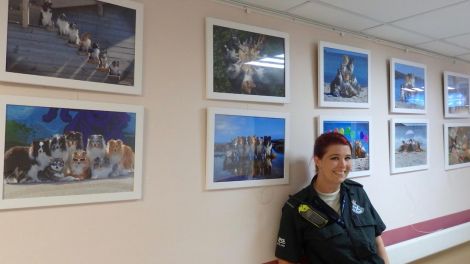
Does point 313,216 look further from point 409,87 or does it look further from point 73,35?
point 409,87

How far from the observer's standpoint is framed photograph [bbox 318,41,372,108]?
2.10 m

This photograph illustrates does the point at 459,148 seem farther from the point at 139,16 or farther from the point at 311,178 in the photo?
the point at 139,16

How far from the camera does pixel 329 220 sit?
1.78 meters

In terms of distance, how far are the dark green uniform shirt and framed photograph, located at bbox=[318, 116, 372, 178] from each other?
0.45 m

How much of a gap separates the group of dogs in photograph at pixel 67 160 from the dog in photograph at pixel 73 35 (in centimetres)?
36

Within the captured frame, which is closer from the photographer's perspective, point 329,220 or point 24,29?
point 24,29

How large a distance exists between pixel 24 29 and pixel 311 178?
168 centimetres

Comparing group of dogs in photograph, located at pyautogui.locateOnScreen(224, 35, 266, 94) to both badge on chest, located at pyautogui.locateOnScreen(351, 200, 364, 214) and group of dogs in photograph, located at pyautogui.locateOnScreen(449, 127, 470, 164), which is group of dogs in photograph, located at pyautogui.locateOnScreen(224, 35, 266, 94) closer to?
badge on chest, located at pyautogui.locateOnScreen(351, 200, 364, 214)

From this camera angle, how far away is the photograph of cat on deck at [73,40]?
1210mm

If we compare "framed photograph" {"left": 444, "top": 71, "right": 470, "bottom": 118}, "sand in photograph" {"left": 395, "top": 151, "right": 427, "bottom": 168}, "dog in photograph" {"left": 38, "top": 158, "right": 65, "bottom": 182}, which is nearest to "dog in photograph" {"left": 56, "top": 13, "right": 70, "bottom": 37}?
"dog in photograph" {"left": 38, "top": 158, "right": 65, "bottom": 182}

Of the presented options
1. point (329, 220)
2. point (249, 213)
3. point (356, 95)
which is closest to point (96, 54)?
point (249, 213)

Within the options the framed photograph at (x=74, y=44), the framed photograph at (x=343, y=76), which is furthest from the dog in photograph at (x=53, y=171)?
the framed photograph at (x=343, y=76)

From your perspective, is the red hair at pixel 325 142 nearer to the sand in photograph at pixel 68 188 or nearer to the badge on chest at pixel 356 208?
the badge on chest at pixel 356 208

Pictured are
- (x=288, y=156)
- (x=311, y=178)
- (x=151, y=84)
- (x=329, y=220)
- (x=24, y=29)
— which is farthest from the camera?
(x=311, y=178)
